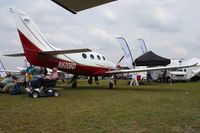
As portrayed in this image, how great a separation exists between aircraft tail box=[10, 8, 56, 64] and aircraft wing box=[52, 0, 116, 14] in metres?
13.5

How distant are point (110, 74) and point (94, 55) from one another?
6.10ft

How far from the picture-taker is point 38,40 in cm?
1684

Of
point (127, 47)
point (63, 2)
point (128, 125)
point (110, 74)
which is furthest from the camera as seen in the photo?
point (127, 47)

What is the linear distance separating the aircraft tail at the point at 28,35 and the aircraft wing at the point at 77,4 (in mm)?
13521

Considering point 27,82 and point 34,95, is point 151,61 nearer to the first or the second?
point 27,82

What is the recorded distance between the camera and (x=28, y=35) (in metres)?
16.5

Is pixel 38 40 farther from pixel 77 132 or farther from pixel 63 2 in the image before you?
pixel 63 2

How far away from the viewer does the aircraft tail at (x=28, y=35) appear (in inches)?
637

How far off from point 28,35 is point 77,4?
45.4 feet

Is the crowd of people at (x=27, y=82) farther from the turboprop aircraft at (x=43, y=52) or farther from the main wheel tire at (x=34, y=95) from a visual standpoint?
the turboprop aircraft at (x=43, y=52)

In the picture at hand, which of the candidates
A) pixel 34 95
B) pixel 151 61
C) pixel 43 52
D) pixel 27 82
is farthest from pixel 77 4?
pixel 151 61

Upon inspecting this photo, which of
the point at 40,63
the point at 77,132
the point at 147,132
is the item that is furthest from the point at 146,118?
the point at 40,63

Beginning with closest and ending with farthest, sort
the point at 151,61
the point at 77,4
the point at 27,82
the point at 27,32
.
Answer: the point at 77,4 → the point at 27,82 → the point at 27,32 → the point at 151,61

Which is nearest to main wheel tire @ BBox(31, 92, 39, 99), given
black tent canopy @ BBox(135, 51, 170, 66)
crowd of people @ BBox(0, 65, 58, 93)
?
crowd of people @ BBox(0, 65, 58, 93)
